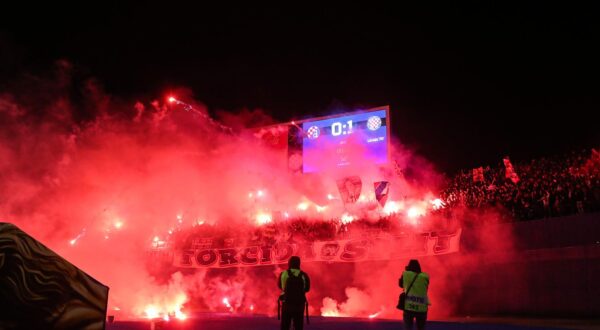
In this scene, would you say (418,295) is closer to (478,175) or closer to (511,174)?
(511,174)

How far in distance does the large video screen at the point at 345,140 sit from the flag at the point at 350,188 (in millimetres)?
1268

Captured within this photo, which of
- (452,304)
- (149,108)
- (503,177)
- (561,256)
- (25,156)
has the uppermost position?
(149,108)

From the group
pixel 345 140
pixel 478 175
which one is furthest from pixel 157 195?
pixel 478 175

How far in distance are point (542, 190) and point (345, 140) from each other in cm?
1115

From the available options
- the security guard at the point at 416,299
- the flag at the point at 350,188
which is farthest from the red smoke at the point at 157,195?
the security guard at the point at 416,299

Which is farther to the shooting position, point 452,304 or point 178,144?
point 178,144

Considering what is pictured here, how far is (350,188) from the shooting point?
2330 cm

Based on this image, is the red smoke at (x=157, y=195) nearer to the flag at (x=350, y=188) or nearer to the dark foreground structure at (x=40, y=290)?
the flag at (x=350, y=188)

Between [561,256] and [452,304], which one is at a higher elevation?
[561,256]

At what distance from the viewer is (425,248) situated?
15734 mm

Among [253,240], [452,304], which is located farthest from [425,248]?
[253,240]

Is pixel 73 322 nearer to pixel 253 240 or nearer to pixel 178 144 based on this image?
pixel 253 240

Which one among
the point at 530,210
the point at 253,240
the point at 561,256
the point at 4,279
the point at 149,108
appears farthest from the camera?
the point at 149,108

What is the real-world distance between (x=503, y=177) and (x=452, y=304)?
4257mm
